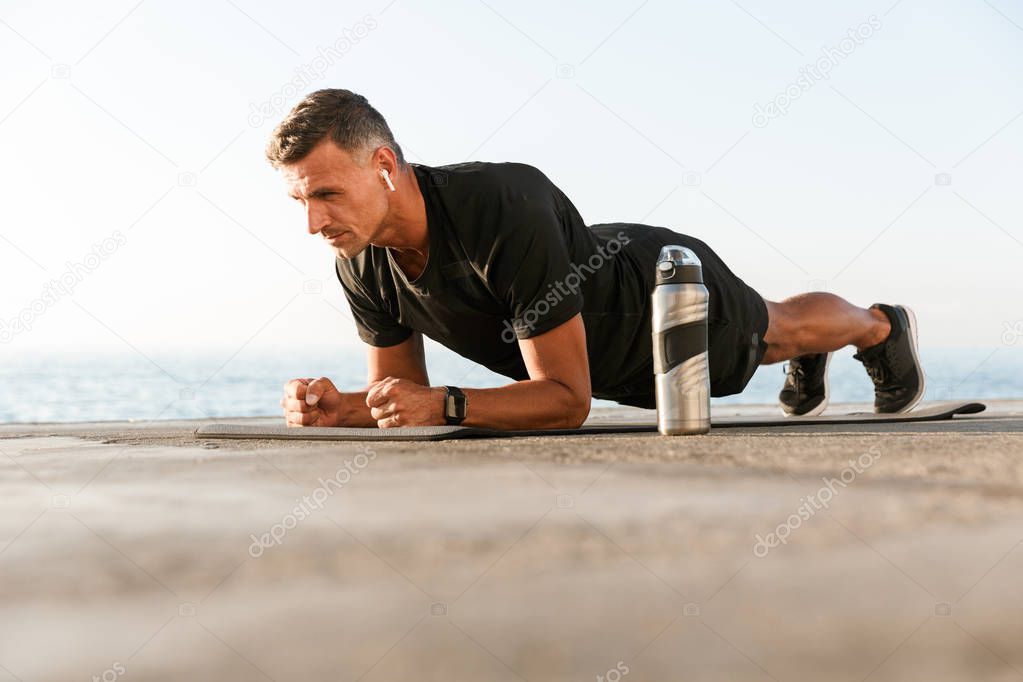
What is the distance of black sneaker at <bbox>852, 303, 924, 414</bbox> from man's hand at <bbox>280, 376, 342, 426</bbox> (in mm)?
1552

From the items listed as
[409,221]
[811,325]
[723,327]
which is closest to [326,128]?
[409,221]

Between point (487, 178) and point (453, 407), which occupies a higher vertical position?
point (487, 178)

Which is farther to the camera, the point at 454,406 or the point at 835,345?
the point at 835,345

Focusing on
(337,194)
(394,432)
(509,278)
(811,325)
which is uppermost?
(337,194)

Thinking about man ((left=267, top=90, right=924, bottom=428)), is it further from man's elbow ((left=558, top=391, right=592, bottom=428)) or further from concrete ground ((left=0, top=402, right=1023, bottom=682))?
concrete ground ((left=0, top=402, right=1023, bottom=682))

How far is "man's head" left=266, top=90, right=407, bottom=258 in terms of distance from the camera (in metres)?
1.94

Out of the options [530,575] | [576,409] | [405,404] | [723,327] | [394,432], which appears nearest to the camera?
[530,575]

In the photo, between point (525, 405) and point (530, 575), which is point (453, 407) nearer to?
point (525, 405)

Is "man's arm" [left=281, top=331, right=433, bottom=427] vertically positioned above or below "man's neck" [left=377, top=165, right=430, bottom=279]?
below

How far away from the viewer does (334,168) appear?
195 cm

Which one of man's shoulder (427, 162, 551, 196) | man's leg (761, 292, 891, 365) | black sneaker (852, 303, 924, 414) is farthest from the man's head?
black sneaker (852, 303, 924, 414)

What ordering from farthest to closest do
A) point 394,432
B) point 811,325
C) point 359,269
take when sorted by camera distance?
1. point 811,325
2. point 359,269
3. point 394,432

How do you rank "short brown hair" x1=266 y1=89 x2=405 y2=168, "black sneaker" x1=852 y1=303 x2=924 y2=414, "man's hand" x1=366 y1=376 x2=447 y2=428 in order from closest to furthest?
"man's hand" x1=366 y1=376 x2=447 y2=428, "short brown hair" x1=266 y1=89 x2=405 y2=168, "black sneaker" x1=852 y1=303 x2=924 y2=414

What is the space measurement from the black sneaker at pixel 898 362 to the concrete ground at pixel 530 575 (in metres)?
1.60
